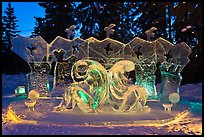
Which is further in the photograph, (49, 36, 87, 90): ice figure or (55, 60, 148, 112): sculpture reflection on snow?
(49, 36, 87, 90): ice figure

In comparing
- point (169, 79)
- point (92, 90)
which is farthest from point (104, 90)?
point (169, 79)

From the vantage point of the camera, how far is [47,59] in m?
10.6

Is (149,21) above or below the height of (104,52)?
above

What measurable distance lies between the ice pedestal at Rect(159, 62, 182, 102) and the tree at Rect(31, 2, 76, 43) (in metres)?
12.1

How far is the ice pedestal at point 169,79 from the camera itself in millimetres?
9289

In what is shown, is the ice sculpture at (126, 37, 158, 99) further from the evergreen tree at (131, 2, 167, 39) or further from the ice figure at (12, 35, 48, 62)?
the evergreen tree at (131, 2, 167, 39)

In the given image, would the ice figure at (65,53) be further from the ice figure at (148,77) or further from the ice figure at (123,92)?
the ice figure at (123,92)


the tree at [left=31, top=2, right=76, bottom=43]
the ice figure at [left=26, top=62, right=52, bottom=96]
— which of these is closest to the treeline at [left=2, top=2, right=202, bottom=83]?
the tree at [left=31, top=2, right=76, bottom=43]

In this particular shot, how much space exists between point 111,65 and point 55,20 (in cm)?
1164

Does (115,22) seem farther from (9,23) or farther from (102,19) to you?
(9,23)

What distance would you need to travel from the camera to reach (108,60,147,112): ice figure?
25.3 feet

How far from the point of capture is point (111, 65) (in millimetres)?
10328

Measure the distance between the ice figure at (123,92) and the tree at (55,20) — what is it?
13.1 metres

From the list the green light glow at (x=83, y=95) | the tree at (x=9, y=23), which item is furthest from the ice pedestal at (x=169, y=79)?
the tree at (x=9, y=23)
